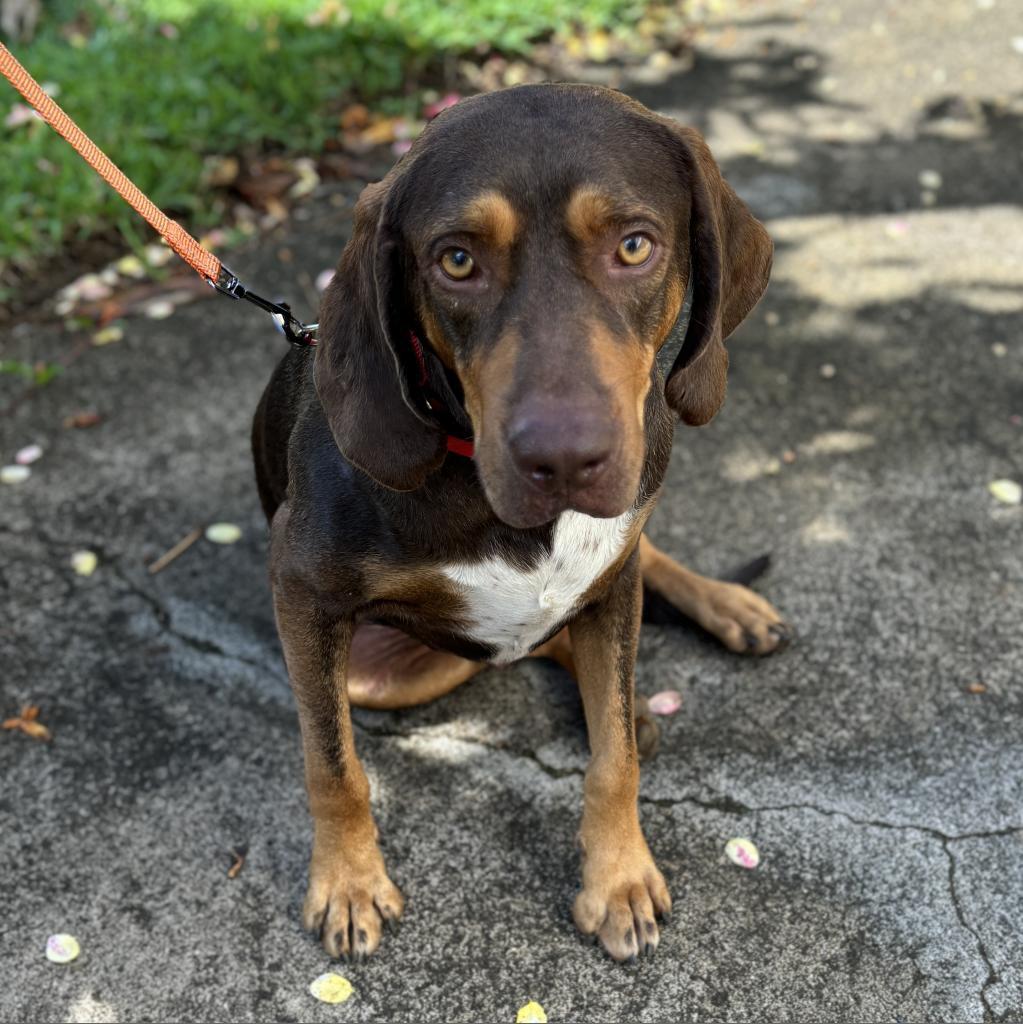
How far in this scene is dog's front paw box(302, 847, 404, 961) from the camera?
2.86m

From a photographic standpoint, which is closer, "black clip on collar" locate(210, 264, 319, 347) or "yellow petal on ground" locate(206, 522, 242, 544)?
"black clip on collar" locate(210, 264, 319, 347)

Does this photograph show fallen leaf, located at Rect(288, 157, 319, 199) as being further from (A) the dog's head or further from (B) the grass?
(A) the dog's head

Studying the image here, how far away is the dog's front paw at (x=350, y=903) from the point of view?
9.37 ft

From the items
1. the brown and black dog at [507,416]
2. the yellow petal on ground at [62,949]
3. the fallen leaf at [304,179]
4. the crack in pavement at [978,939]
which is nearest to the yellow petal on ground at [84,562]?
the brown and black dog at [507,416]

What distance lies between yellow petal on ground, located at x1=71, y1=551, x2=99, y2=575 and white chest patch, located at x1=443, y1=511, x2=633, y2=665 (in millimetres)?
1848

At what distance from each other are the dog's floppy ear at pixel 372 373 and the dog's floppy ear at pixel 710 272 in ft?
1.88

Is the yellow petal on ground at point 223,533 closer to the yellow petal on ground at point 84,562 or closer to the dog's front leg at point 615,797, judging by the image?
the yellow petal on ground at point 84,562

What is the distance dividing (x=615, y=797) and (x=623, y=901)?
25 centimetres

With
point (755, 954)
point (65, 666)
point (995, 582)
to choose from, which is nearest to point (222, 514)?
point (65, 666)

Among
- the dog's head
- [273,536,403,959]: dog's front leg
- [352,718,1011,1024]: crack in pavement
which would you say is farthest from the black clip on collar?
[352,718,1011,1024]: crack in pavement

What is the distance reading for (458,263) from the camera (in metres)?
2.25

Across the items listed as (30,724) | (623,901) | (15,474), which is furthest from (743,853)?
(15,474)

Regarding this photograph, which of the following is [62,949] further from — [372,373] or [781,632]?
[781,632]

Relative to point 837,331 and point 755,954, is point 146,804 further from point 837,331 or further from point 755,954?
point 837,331
